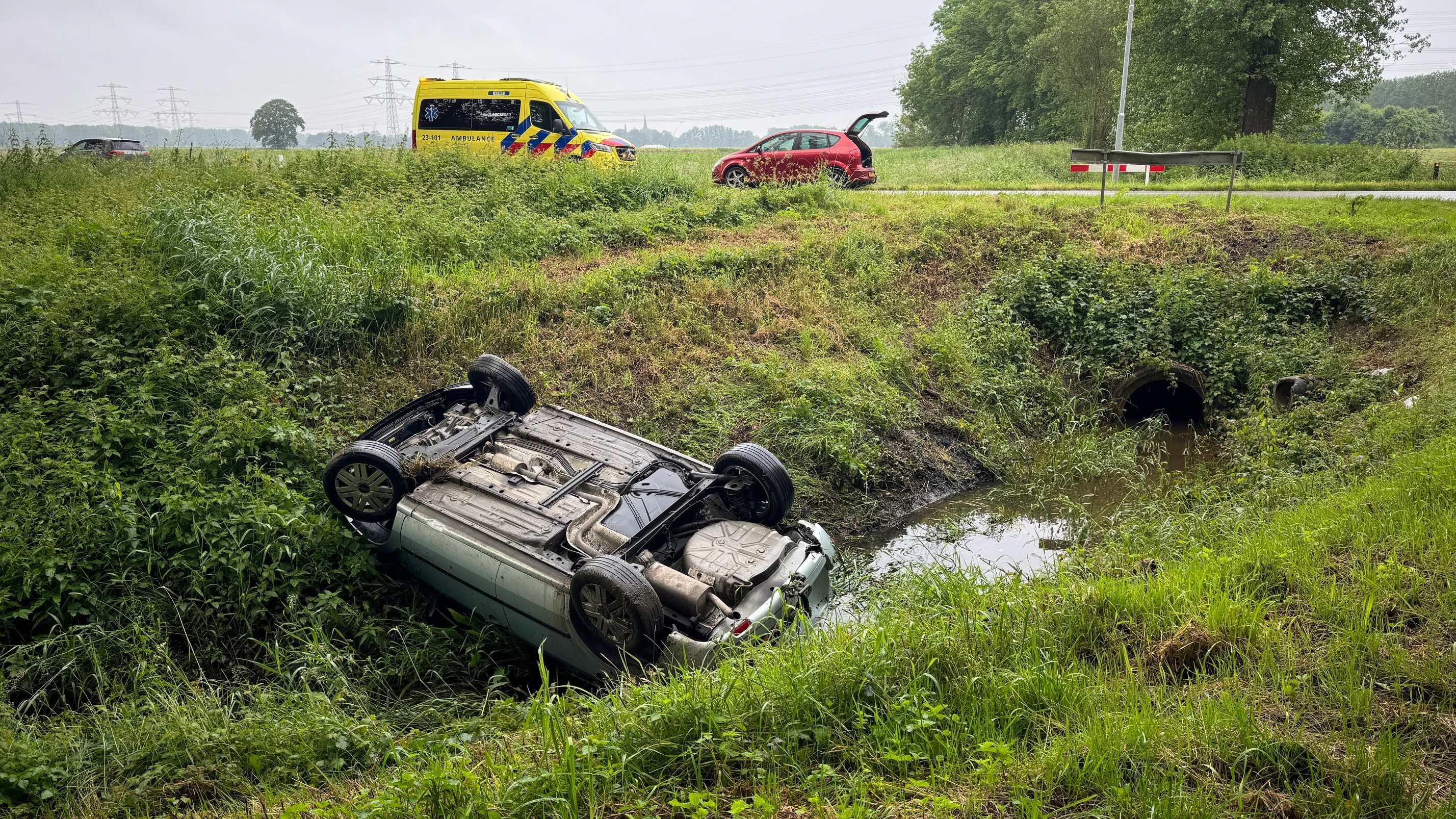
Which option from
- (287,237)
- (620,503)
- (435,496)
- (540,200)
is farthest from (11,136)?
(620,503)

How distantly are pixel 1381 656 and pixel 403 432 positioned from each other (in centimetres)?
589

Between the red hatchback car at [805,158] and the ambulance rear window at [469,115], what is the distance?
4.30 meters

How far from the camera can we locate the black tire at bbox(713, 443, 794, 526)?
5449 millimetres

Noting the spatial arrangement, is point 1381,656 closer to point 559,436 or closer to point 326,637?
point 559,436

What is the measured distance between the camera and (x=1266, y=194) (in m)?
14.8

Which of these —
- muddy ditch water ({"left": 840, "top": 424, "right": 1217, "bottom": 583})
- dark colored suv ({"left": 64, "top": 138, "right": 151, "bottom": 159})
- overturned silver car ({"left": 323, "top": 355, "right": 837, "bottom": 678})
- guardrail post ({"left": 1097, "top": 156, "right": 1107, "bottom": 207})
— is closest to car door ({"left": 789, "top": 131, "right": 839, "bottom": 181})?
guardrail post ({"left": 1097, "top": 156, "right": 1107, "bottom": 207})

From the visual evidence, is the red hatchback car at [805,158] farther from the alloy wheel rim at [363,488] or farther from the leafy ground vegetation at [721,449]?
the alloy wheel rim at [363,488]

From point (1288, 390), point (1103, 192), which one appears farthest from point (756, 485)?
point (1103, 192)

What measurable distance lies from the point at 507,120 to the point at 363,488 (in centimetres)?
1275

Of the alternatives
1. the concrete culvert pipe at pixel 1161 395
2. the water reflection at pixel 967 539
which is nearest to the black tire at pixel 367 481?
the water reflection at pixel 967 539

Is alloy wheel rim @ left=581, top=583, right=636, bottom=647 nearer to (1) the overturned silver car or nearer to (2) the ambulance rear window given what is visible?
(1) the overturned silver car

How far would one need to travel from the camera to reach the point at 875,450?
792 cm

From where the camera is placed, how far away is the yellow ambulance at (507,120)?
52.9 feet

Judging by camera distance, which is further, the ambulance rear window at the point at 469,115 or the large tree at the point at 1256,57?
the large tree at the point at 1256,57
